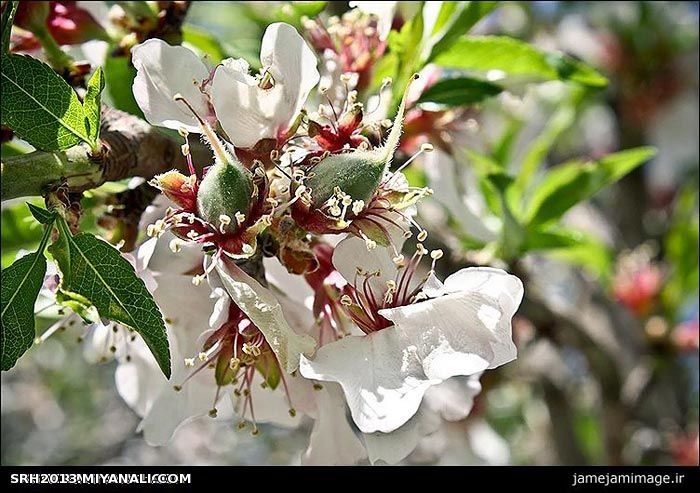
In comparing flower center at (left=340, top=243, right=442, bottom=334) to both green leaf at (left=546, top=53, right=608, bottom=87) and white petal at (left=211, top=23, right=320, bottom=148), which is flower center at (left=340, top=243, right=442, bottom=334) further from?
green leaf at (left=546, top=53, right=608, bottom=87)

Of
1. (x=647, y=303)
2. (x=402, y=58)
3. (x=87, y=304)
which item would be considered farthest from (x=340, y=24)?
(x=647, y=303)

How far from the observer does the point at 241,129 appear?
0.68 metres

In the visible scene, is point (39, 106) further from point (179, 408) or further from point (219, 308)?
point (179, 408)

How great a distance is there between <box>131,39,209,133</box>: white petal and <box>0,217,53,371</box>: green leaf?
12cm

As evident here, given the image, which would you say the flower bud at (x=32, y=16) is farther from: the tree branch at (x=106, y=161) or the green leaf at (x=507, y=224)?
the green leaf at (x=507, y=224)

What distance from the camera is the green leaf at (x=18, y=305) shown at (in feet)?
2.14

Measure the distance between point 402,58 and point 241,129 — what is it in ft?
0.97

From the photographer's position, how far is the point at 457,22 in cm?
93

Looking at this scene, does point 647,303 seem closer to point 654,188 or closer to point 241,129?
point 654,188

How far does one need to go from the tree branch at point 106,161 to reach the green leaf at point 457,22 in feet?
1.00

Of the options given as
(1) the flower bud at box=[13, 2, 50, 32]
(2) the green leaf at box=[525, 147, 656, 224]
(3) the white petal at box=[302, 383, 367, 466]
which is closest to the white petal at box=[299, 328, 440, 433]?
(3) the white petal at box=[302, 383, 367, 466]

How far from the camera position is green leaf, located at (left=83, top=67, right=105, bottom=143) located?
0.67m

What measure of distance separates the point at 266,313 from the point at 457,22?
430mm

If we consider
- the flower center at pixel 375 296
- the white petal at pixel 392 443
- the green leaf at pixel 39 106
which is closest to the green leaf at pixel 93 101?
the green leaf at pixel 39 106
